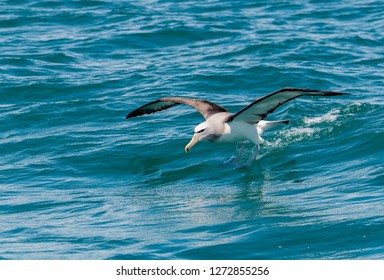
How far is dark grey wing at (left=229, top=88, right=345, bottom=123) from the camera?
14641mm

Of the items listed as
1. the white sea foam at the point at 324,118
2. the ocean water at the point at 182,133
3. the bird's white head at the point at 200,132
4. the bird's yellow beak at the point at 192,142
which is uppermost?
the bird's white head at the point at 200,132

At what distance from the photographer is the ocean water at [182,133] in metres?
12.2

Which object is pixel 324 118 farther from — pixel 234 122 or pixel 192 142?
pixel 192 142

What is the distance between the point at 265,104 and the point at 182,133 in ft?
11.0

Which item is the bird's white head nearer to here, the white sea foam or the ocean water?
the ocean water

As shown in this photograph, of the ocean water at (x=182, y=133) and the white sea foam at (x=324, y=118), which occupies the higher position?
Answer: the ocean water at (x=182, y=133)

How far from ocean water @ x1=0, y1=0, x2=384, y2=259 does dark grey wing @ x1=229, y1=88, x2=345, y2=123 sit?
3.55 feet

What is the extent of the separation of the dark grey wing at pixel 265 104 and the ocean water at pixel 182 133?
1.08 m

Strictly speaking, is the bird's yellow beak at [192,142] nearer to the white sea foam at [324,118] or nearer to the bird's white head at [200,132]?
the bird's white head at [200,132]

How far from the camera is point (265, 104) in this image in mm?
15648

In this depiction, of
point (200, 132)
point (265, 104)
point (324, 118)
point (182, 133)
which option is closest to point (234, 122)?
point (200, 132)

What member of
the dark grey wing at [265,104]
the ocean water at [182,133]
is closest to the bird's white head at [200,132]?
the dark grey wing at [265,104]

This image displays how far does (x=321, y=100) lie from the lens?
20297 mm

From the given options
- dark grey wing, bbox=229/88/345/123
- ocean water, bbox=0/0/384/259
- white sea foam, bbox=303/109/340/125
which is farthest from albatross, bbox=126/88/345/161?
white sea foam, bbox=303/109/340/125
